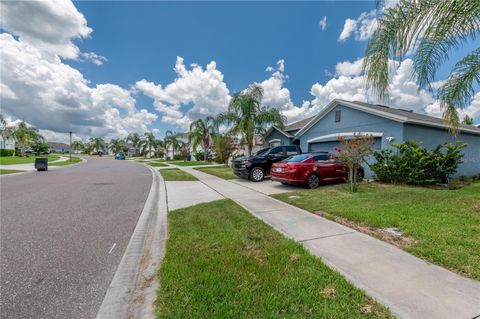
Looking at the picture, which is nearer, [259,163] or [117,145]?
[259,163]

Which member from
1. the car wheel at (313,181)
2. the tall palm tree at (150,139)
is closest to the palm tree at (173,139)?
the tall palm tree at (150,139)

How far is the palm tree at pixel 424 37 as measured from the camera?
4.42 metres

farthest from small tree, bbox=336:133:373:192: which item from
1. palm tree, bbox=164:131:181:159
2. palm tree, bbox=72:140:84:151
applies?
palm tree, bbox=72:140:84:151

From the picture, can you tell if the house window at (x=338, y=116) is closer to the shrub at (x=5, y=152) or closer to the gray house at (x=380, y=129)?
the gray house at (x=380, y=129)

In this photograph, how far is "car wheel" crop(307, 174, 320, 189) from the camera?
8.90 meters

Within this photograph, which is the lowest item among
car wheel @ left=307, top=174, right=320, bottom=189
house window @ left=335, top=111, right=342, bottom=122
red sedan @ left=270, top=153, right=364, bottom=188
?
car wheel @ left=307, top=174, right=320, bottom=189

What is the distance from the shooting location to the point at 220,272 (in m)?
2.71

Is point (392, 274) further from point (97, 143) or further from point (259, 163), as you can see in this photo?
point (97, 143)

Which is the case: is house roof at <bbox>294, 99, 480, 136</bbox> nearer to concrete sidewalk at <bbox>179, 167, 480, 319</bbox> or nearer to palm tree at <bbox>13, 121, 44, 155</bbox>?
concrete sidewalk at <bbox>179, 167, 480, 319</bbox>

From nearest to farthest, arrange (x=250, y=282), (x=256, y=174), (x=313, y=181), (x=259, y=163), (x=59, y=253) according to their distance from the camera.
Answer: (x=250, y=282) → (x=59, y=253) → (x=313, y=181) → (x=256, y=174) → (x=259, y=163)

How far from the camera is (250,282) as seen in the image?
2500mm

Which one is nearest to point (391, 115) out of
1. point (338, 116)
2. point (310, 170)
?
point (338, 116)

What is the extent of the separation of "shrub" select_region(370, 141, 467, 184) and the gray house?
108cm

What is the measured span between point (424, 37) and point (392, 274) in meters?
4.96
